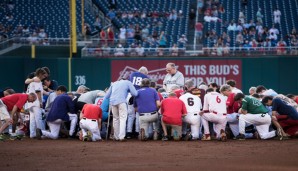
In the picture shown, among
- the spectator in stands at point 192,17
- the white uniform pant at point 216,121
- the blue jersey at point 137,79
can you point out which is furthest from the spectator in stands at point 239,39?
the white uniform pant at point 216,121

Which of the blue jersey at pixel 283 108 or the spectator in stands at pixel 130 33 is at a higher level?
the spectator in stands at pixel 130 33

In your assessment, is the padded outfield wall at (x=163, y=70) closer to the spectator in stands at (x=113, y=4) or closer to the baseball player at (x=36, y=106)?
the spectator in stands at (x=113, y=4)

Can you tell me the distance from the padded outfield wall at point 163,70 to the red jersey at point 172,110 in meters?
15.7

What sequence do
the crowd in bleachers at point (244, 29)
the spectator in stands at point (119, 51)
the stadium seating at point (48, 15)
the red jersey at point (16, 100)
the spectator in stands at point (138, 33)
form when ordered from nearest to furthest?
the red jersey at point (16, 100) → the spectator in stands at point (119, 51) → the crowd in bleachers at point (244, 29) → the spectator in stands at point (138, 33) → the stadium seating at point (48, 15)

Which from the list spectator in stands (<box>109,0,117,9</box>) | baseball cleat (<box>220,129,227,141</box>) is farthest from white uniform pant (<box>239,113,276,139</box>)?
spectator in stands (<box>109,0,117,9</box>)

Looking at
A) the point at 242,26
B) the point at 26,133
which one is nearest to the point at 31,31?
the point at 242,26

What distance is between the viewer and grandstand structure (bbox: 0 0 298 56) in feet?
122

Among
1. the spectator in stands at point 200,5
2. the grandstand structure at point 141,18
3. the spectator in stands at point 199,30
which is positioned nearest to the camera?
the spectator in stands at point 199,30

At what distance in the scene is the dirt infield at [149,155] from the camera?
12.7 m

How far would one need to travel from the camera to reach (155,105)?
59.1ft

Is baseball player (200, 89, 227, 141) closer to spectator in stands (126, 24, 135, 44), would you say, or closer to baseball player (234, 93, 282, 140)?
baseball player (234, 93, 282, 140)

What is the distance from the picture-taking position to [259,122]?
58.3 ft

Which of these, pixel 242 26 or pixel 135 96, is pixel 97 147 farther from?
pixel 242 26

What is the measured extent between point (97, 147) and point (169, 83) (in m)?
4.50
